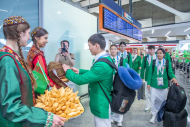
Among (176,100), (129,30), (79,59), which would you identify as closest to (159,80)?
(176,100)

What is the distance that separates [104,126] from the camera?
5.54 feet

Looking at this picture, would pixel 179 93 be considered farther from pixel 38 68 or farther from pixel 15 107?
pixel 15 107

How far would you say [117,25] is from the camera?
13.6 feet

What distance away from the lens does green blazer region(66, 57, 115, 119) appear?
4.99 ft

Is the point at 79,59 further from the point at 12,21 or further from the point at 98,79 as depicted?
the point at 12,21

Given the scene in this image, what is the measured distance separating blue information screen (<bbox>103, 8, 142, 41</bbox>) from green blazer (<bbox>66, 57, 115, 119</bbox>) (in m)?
2.13

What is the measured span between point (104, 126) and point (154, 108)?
2004mm

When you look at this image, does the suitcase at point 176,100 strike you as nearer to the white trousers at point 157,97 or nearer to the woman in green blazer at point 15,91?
the white trousers at point 157,97

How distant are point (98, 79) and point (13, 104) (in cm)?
96

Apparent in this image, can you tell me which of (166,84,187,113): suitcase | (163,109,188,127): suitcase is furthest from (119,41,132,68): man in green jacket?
(163,109,188,127): suitcase

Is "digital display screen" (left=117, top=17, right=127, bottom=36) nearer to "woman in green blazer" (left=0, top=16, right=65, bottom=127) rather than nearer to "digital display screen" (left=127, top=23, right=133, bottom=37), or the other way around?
"digital display screen" (left=127, top=23, right=133, bottom=37)

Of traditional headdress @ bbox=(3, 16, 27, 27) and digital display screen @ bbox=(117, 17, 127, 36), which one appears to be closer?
traditional headdress @ bbox=(3, 16, 27, 27)

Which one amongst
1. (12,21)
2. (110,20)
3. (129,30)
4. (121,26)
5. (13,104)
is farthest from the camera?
(129,30)

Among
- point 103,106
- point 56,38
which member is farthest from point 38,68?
point 56,38
